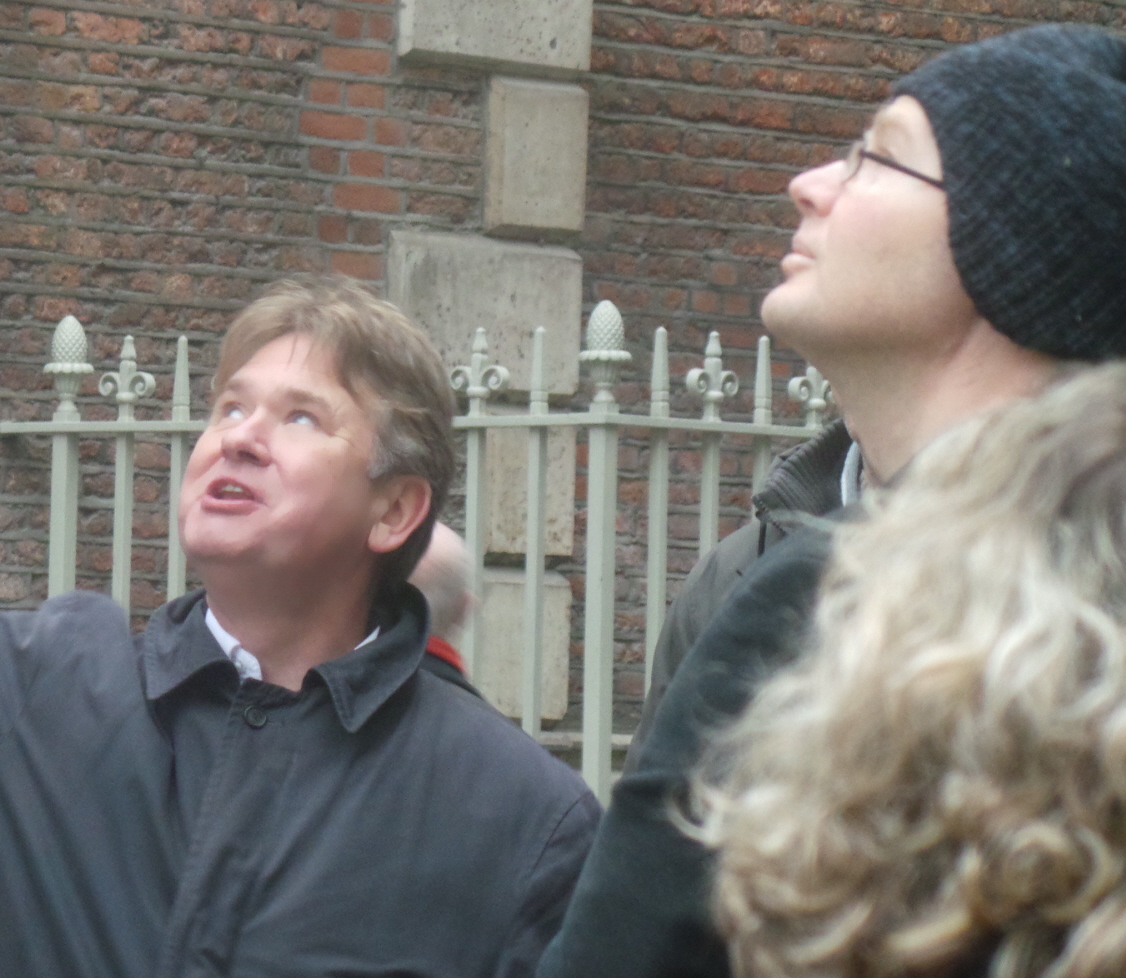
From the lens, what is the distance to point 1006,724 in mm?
799

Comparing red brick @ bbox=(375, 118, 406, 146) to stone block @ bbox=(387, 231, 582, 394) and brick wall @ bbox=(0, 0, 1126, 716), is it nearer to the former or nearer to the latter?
brick wall @ bbox=(0, 0, 1126, 716)

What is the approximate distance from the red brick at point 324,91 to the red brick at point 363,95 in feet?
0.10

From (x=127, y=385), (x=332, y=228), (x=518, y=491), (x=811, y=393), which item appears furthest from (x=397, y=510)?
(x=332, y=228)

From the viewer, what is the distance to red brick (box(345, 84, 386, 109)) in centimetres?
461

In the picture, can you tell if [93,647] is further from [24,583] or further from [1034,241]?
[24,583]

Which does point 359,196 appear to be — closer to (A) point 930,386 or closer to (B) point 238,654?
(B) point 238,654

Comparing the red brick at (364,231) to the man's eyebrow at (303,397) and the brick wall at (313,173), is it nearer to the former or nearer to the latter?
the brick wall at (313,173)

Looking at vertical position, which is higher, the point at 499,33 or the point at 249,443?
the point at 499,33

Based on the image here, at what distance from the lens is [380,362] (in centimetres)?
191

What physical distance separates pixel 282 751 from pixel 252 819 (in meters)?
0.08

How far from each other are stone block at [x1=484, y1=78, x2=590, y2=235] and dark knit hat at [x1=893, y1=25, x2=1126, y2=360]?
11.2 feet

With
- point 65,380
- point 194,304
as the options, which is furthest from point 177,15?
point 65,380

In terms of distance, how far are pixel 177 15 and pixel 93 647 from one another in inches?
126

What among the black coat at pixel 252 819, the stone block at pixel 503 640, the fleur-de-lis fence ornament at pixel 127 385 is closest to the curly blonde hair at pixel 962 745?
the black coat at pixel 252 819
